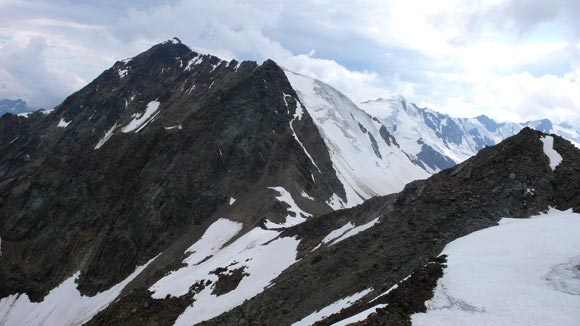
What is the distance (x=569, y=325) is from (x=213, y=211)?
80788 mm

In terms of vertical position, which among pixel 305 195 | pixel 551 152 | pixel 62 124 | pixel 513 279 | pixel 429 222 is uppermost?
pixel 62 124

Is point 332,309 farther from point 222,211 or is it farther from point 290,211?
point 222,211

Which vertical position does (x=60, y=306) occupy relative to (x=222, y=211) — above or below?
below

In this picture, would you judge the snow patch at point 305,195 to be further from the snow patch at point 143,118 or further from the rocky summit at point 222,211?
the snow patch at point 143,118

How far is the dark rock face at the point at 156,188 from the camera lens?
91.1 meters

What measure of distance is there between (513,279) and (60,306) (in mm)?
90442

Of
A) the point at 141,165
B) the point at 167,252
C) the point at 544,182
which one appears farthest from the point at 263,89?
the point at 544,182

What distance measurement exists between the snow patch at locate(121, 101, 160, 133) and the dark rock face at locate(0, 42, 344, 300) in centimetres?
2186

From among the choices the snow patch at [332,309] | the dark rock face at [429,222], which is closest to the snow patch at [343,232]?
the dark rock face at [429,222]

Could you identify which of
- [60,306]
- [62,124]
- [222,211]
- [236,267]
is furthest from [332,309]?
[62,124]

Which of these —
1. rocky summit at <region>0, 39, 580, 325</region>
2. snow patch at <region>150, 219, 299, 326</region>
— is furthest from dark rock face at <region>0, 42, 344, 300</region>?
snow patch at <region>150, 219, 299, 326</region>

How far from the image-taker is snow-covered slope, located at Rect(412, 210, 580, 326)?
16.0 metres

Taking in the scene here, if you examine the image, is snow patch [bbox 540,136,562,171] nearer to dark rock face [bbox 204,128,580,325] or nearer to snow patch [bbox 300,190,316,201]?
dark rock face [bbox 204,128,580,325]

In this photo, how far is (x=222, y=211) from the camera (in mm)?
89500
